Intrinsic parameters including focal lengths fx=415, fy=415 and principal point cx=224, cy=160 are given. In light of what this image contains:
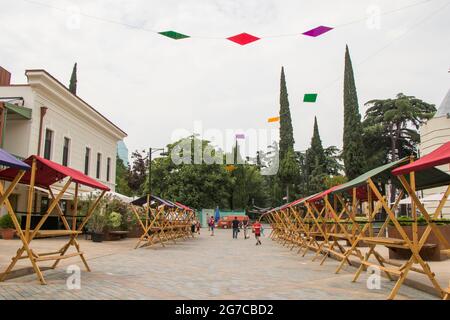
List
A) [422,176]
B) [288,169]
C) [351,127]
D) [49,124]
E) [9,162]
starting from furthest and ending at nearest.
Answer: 1. [288,169]
2. [351,127]
3. [49,124]
4. [422,176]
5. [9,162]

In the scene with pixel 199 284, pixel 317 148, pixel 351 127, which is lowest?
pixel 199 284

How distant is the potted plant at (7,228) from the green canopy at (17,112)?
15.1 feet

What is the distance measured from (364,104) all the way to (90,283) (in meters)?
41.4

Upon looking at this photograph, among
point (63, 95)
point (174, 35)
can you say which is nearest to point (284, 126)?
point (63, 95)

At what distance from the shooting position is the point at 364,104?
4391 cm

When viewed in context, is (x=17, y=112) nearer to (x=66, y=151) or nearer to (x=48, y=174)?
(x=66, y=151)

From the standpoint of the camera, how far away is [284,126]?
1853 inches

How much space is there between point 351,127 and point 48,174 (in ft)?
104

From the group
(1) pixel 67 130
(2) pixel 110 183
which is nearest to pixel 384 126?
(2) pixel 110 183

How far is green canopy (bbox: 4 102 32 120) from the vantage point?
17962 mm

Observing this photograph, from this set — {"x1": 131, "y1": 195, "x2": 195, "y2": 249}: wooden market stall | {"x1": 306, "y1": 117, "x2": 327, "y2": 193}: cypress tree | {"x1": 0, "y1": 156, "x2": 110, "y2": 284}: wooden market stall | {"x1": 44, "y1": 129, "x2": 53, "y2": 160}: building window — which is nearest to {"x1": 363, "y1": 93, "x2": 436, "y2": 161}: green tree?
{"x1": 306, "y1": 117, "x2": 327, "y2": 193}: cypress tree

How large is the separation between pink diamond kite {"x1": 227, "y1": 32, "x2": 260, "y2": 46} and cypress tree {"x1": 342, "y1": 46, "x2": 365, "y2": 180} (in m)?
29.1

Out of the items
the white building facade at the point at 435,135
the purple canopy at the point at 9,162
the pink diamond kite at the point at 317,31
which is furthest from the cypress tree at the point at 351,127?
the purple canopy at the point at 9,162
